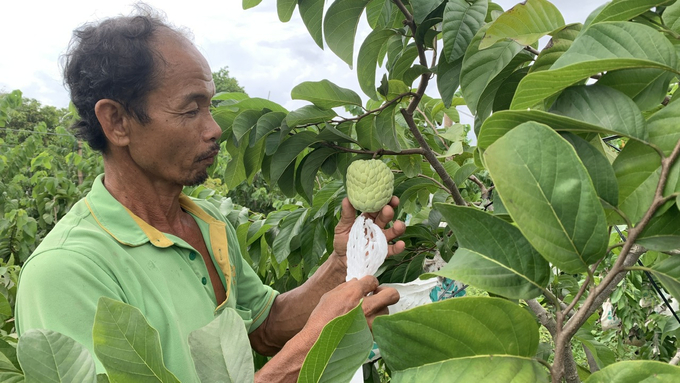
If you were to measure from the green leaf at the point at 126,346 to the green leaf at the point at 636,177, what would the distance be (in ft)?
1.36

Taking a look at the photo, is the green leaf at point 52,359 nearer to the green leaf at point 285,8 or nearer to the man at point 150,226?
the man at point 150,226

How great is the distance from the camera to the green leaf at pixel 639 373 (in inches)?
14.4

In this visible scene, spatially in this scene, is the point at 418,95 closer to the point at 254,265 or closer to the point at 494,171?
the point at 494,171

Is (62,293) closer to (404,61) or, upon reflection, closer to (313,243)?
(313,243)

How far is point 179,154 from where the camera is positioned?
122cm

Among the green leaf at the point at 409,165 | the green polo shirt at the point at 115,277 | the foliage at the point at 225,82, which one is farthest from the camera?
the foliage at the point at 225,82

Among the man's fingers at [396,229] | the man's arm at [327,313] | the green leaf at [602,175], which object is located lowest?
the man's arm at [327,313]

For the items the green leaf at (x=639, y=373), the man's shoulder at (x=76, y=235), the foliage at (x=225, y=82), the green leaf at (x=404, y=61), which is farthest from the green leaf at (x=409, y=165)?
the foliage at (x=225, y=82)

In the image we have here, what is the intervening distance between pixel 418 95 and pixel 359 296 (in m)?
0.42

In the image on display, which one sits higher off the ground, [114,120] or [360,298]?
[114,120]

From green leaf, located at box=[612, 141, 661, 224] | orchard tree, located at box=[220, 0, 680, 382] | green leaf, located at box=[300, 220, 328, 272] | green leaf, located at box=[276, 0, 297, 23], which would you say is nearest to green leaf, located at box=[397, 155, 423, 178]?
green leaf, located at box=[300, 220, 328, 272]

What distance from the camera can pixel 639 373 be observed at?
1.24ft

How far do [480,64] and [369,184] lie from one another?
350 millimetres

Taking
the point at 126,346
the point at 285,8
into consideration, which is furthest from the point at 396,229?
the point at 126,346
